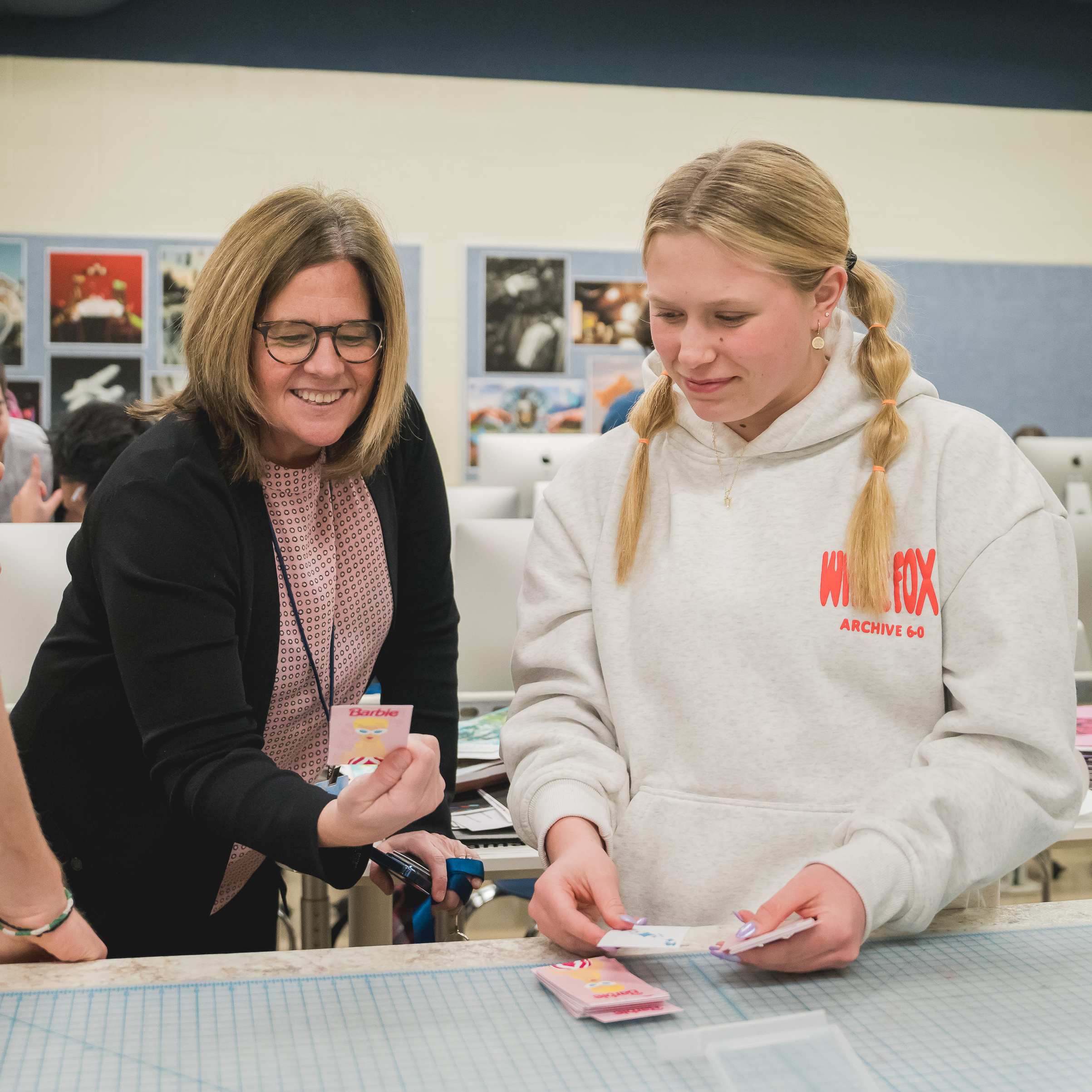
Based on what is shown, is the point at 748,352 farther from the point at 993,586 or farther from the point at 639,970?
the point at 639,970

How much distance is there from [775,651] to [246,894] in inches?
33.0

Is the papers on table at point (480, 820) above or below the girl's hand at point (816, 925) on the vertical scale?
below

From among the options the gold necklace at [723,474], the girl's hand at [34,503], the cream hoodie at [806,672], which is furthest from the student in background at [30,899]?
the girl's hand at [34,503]

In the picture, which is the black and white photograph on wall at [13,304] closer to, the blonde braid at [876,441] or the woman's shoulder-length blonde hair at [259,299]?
the woman's shoulder-length blonde hair at [259,299]

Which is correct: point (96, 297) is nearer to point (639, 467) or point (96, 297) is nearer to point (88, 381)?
point (88, 381)

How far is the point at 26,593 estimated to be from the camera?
231 centimetres

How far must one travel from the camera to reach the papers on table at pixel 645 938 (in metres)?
1.04

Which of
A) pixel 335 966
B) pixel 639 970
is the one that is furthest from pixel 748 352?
pixel 335 966

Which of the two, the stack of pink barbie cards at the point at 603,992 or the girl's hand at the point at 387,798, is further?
the girl's hand at the point at 387,798

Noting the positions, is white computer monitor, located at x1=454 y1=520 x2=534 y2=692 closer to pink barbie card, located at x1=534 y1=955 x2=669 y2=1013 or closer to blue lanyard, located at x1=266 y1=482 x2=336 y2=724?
blue lanyard, located at x1=266 y1=482 x2=336 y2=724

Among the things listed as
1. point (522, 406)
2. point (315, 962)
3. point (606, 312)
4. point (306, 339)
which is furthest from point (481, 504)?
point (606, 312)

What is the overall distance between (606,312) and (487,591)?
361 centimetres

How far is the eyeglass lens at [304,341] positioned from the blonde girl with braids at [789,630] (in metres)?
0.37

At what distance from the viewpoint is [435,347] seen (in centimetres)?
581
